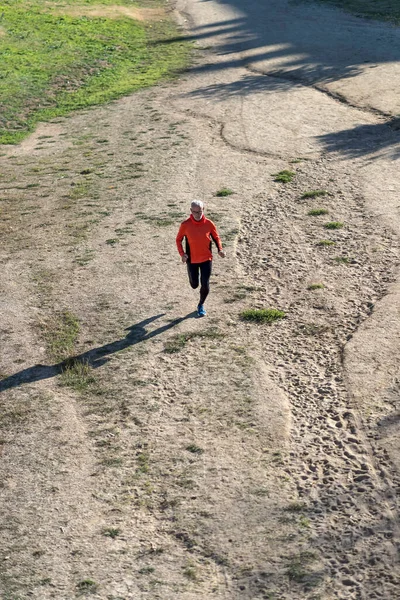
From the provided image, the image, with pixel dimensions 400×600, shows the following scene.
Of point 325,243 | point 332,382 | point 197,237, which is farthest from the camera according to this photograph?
point 325,243

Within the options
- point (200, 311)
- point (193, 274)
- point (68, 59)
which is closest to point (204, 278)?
point (193, 274)

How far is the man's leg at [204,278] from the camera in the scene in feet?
36.3

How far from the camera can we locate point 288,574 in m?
6.81

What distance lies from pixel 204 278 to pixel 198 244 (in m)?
0.49

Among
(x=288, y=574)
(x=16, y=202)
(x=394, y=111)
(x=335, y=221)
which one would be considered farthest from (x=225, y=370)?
(x=394, y=111)

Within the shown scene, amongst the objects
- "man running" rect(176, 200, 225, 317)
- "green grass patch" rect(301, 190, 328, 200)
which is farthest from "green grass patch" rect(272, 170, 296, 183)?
"man running" rect(176, 200, 225, 317)

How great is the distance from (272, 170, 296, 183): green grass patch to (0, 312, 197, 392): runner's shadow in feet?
19.7

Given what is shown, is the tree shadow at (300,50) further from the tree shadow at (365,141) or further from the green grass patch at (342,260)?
the green grass patch at (342,260)

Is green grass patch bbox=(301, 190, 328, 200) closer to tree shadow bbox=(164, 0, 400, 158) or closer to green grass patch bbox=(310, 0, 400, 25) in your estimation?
tree shadow bbox=(164, 0, 400, 158)

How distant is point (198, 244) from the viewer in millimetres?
10906

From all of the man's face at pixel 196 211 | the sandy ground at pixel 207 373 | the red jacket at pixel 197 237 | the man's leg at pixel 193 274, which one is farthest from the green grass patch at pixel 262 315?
the man's face at pixel 196 211

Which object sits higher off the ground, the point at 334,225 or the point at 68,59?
the point at 68,59

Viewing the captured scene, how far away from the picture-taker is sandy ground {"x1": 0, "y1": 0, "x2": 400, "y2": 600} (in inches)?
281

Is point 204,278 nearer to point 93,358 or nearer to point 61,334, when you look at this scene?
point 93,358
